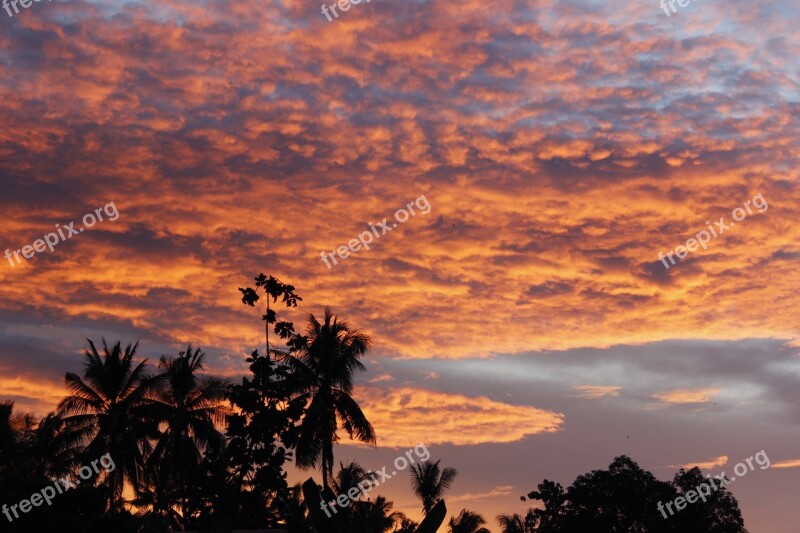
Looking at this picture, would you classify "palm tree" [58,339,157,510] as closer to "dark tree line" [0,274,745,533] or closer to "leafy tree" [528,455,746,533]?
"dark tree line" [0,274,745,533]

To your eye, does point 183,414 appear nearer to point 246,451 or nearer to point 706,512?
point 246,451

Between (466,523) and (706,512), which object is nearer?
(706,512)

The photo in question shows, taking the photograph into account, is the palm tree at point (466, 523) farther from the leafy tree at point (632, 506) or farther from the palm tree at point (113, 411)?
the palm tree at point (113, 411)

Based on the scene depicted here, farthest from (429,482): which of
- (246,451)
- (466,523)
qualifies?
(246,451)

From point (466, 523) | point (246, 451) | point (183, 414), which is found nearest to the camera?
point (246, 451)

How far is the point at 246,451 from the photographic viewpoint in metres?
41.3

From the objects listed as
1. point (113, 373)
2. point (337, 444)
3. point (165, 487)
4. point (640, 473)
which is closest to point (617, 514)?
point (640, 473)

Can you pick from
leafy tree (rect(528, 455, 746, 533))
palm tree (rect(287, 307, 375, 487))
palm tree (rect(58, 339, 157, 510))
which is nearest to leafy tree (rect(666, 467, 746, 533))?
leafy tree (rect(528, 455, 746, 533))

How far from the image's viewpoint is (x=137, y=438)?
53.1 m

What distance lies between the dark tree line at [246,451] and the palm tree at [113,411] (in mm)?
60

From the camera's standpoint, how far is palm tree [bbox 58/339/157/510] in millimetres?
52031

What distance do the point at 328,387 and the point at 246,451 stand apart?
1163cm

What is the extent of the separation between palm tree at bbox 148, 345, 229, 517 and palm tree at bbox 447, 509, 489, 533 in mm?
28218

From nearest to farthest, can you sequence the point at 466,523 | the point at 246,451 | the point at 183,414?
the point at 246,451
the point at 183,414
the point at 466,523
